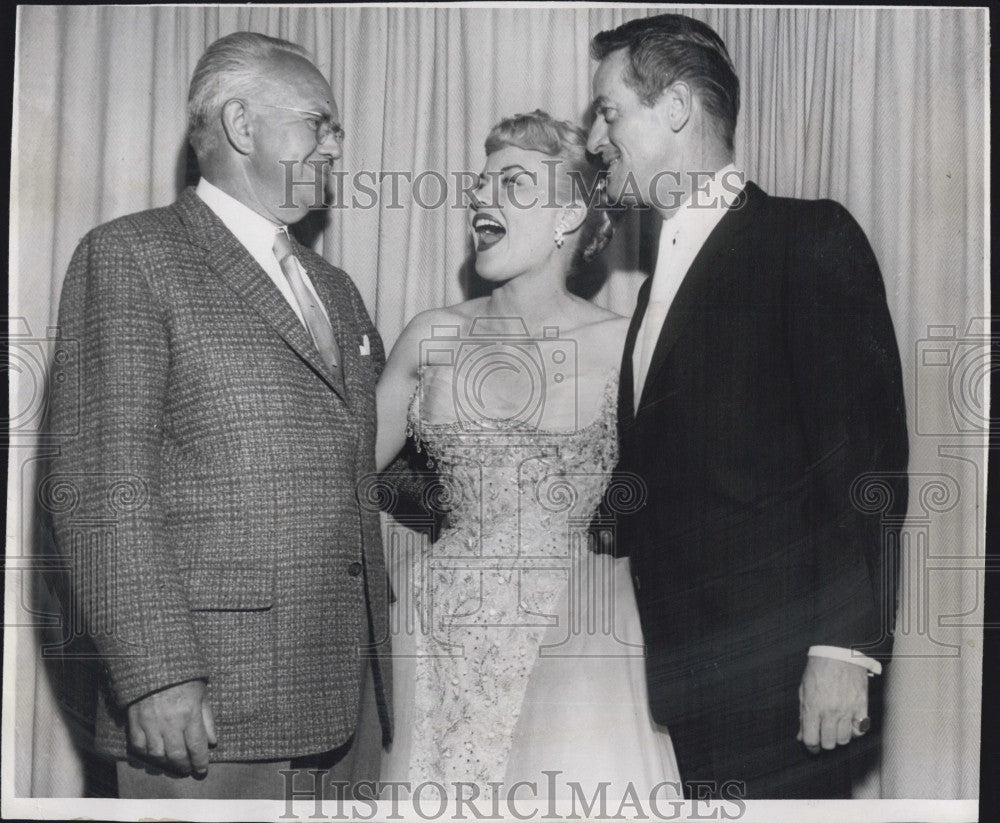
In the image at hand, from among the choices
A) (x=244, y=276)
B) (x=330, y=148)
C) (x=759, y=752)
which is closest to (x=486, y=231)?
(x=330, y=148)

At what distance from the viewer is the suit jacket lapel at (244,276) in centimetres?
256

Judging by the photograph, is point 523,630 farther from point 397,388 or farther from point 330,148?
point 330,148

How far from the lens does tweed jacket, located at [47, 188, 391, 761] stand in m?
2.44

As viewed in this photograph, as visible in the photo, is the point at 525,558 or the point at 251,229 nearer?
the point at 251,229

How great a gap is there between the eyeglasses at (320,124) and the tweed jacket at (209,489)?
0.33 m

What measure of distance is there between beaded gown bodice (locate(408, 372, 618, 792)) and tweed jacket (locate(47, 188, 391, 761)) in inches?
8.3

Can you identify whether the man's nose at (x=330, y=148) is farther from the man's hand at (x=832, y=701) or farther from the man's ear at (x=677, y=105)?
the man's hand at (x=832, y=701)

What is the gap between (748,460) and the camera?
2766 millimetres

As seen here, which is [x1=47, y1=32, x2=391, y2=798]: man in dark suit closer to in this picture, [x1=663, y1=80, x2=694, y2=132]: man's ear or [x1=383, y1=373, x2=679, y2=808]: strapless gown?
[x1=383, y1=373, x2=679, y2=808]: strapless gown

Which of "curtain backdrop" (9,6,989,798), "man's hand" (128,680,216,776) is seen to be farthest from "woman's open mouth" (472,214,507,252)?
"man's hand" (128,680,216,776)

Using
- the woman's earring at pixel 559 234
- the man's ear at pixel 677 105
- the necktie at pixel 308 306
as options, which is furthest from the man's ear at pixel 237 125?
the man's ear at pixel 677 105

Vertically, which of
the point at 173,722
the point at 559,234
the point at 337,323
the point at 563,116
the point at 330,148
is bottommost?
the point at 173,722

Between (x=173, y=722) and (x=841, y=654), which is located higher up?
(x=841, y=654)

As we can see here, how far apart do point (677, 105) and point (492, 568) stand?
4.02 feet
